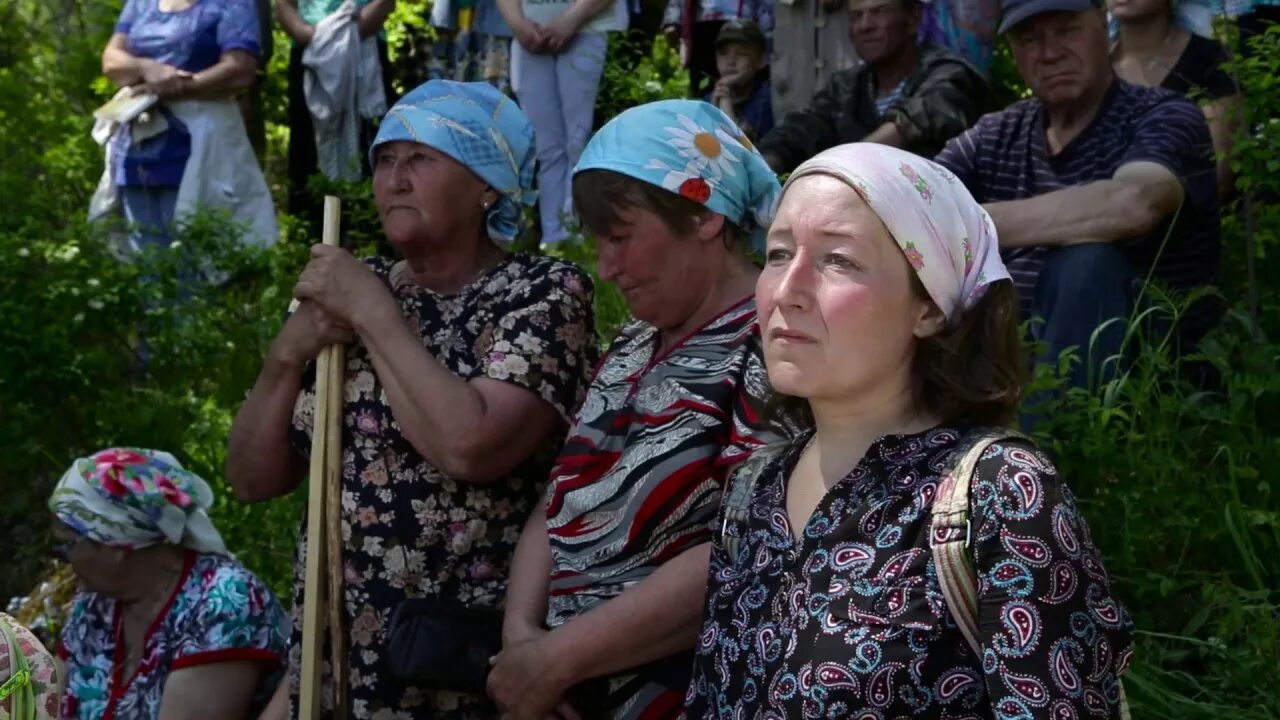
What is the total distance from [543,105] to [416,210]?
427 cm

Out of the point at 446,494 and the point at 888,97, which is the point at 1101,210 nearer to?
the point at 888,97

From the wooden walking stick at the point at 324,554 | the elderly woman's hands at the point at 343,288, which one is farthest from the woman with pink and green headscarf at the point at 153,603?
the elderly woman's hands at the point at 343,288

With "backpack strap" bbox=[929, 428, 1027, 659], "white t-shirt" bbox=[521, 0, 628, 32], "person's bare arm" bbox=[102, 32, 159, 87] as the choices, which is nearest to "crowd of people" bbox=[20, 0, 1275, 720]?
"backpack strap" bbox=[929, 428, 1027, 659]

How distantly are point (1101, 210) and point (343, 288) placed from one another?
86.5 inches

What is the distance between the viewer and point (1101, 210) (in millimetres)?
4852

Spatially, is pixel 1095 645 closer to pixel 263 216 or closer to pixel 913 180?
pixel 913 180

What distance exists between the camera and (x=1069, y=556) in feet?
7.38

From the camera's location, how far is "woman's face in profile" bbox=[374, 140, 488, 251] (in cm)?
376

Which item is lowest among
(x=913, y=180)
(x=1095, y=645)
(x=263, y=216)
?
(x=263, y=216)

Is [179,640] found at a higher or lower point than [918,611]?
lower

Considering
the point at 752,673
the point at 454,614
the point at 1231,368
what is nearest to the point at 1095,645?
the point at 752,673

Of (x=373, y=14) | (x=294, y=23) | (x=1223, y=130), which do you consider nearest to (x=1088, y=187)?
(x=1223, y=130)

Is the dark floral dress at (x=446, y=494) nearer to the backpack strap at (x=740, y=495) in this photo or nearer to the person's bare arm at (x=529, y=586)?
the person's bare arm at (x=529, y=586)

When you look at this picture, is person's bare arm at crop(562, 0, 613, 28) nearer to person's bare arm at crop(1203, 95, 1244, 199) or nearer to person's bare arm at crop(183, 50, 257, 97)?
person's bare arm at crop(183, 50, 257, 97)
